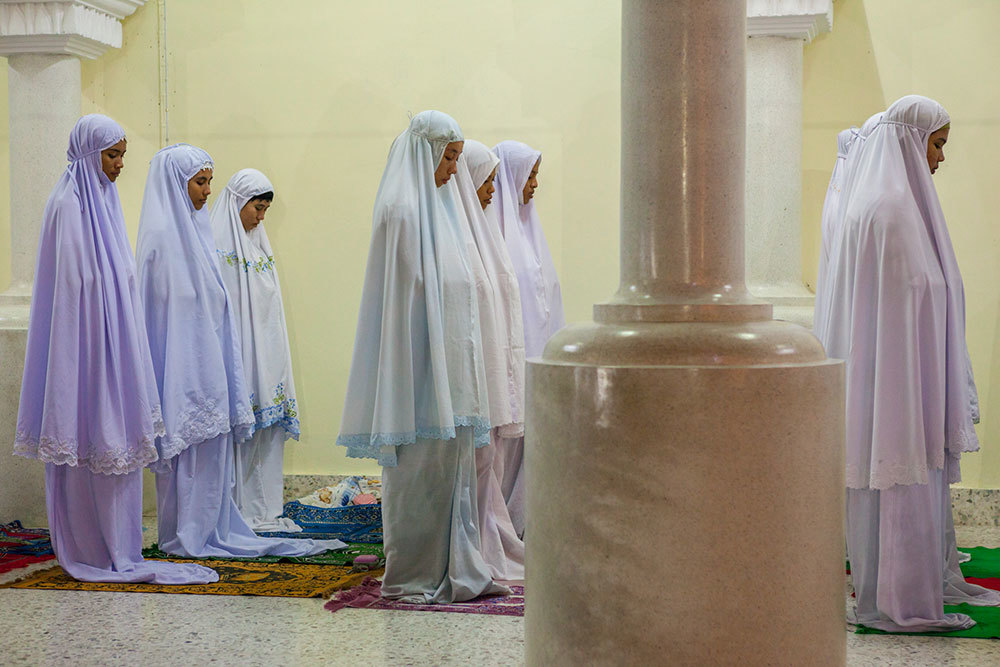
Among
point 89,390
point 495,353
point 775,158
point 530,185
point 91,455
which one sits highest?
point 775,158

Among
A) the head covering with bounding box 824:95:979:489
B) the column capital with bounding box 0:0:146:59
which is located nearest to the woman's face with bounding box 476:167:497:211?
the head covering with bounding box 824:95:979:489

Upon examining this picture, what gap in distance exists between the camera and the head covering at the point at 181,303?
17.3 feet

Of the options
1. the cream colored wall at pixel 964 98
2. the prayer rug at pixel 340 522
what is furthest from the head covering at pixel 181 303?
the cream colored wall at pixel 964 98

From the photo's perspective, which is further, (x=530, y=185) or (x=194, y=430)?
A: (x=530, y=185)

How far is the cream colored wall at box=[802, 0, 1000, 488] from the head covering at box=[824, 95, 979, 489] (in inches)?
86.8

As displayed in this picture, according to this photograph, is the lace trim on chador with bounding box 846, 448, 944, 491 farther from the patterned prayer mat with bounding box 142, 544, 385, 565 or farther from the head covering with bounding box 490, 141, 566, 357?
the patterned prayer mat with bounding box 142, 544, 385, 565

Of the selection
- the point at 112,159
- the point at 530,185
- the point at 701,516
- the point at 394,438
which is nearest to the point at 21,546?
the point at 112,159

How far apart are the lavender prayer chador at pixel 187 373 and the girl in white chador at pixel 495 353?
0.98 m

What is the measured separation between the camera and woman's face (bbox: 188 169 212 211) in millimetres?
5484

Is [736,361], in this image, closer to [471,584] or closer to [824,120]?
[471,584]

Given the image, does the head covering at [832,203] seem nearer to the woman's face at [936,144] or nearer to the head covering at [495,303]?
Answer: the woman's face at [936,144]

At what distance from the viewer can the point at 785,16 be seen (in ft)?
19.3

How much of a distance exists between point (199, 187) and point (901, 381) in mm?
3387

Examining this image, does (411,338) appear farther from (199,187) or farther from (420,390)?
(199,187)
